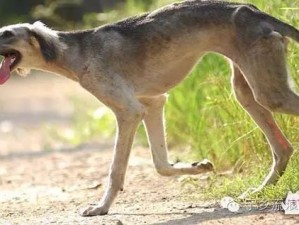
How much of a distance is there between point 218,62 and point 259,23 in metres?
→ 2.59

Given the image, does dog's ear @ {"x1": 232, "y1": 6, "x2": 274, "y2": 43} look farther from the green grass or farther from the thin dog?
the green grass

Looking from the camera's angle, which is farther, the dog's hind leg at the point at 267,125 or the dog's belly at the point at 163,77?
the dog's belly at the point at 163,77

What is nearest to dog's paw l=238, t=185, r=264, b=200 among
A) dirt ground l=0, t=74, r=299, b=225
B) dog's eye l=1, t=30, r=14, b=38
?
dirt ground l=0, t=74, r=299, b=225

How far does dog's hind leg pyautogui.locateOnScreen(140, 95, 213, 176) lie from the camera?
8086mm

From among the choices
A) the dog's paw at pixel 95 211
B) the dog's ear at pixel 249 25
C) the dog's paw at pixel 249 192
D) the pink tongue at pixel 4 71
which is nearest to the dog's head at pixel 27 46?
the pink tongue at pixel 4 71

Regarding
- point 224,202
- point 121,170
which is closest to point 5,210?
point 121,170

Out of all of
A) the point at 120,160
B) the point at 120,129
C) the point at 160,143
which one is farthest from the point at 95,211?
the point at 160,143

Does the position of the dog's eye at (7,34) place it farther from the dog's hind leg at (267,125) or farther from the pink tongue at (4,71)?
the dog's hind leg at (267,125)

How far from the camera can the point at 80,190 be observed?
945 cm

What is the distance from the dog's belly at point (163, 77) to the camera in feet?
26.1

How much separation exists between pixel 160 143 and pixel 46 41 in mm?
1247

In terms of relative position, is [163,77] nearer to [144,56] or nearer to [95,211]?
[144,56]

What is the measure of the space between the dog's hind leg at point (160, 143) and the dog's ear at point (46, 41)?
0.86m

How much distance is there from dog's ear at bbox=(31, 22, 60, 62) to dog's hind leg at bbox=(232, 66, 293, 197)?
139cm
